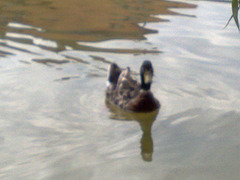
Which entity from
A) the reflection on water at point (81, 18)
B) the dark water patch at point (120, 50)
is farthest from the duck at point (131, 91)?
the reflection on water at point (81, 18)

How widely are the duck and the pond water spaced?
0.63ft

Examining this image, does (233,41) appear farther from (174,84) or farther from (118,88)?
(118,88)

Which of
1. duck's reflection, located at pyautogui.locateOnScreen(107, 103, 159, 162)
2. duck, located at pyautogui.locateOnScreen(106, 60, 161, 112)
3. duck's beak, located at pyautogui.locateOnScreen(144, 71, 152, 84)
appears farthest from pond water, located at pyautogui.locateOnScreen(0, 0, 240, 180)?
duck's beak, located at pyautogui.locateOnScreen(144, 71, 152, 84)

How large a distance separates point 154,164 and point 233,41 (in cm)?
738

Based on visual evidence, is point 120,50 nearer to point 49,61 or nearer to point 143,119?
point 49,61

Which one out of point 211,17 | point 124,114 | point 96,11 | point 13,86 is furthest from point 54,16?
point 124,114

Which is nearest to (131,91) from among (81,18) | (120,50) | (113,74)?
(113,74)

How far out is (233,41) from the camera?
11875 millimetres

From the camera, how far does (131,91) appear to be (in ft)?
25.4

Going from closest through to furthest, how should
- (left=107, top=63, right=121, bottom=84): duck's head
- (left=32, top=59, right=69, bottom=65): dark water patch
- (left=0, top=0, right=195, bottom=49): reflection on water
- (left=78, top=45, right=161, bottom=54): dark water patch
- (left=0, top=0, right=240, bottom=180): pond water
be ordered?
(left=0, top=0, right=240, bottom=180): pond water, (left=107, top=63, right=121, bottom=84): duck's head, (left=32, top=59, right=69, bottom=65): dark water patch, (left=78, top=45, right=161, bottom=54): dark water patch, (left=0, top=0, right=195, bottom=49): reflection on water

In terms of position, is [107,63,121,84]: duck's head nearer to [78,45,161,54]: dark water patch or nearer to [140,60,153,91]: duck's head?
[140,60,153,91]: duck's head

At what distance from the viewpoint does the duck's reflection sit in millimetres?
5889

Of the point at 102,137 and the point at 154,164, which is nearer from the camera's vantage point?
the point at 154,164

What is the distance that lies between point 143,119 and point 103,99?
3.25ft
